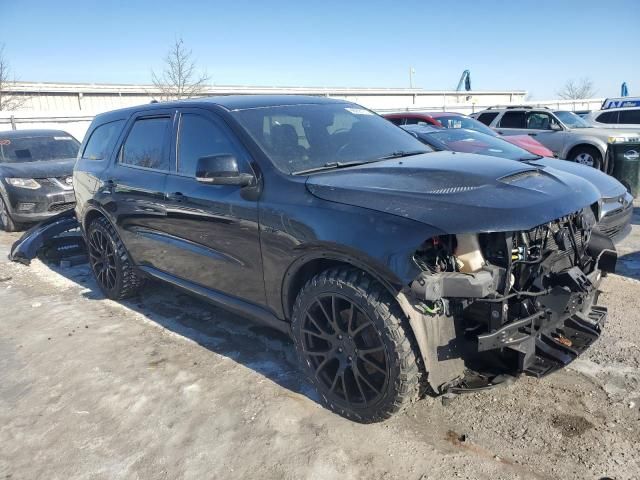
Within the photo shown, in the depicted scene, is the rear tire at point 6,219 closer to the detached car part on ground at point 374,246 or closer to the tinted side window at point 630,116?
the detached car part on ground at point 374,246

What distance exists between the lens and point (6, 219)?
28.2 ft

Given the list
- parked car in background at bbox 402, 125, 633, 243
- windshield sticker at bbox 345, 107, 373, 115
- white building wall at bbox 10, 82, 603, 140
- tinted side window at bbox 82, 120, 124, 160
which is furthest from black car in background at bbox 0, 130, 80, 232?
white building wall at bbox 10, 82, 603, 140

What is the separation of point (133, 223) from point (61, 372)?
136 centimetres

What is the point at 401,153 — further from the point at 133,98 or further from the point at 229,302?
the point at 133,98

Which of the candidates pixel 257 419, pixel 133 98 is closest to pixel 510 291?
pixel 257 419

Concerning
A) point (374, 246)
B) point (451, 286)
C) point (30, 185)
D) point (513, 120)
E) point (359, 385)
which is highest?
point (513, 120)

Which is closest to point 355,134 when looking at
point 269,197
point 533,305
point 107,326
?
point 269,197

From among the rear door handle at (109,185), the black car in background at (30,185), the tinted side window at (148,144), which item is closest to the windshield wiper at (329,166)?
the tinted side window at (148,144)

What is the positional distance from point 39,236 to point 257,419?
487 cm

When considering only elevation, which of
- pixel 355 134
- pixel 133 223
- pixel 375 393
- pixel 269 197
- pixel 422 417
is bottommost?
pixel 422 417

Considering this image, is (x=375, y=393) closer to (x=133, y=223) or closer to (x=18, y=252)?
(x=133, y=223)

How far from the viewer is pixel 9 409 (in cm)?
325

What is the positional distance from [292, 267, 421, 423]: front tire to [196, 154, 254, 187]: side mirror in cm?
80

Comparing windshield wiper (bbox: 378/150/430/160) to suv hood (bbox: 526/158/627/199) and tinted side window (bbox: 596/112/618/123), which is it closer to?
suv hood (bbox: 526/158/627/199)
